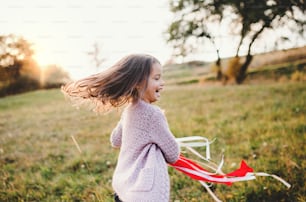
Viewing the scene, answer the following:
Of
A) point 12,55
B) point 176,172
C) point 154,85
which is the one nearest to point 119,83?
point 154,85

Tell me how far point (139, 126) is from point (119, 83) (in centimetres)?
31

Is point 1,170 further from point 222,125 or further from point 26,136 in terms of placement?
point 222,125

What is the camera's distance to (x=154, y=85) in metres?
2.03

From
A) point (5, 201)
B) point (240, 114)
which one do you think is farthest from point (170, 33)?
point (5, 201)

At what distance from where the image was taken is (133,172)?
1.91 meters

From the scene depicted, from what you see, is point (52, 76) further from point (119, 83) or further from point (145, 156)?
point (145, 156)

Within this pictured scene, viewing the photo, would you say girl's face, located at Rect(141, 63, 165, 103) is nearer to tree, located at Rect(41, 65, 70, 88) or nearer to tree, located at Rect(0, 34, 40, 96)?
tree, located at Rect(0, 34, 40, 96)

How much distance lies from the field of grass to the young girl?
1.27 metres

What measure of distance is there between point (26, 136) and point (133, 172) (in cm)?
566

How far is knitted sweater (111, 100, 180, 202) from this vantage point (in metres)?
1.81

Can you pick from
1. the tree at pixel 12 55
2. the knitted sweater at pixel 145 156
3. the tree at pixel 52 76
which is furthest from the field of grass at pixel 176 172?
the tree at pixel 52 76

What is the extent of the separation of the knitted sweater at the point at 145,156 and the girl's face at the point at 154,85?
71 millimetres

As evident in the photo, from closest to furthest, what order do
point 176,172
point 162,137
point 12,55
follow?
point 162,137, point 176,172, point 12,55

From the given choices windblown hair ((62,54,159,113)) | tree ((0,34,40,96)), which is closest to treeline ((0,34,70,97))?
tree ((0,34,40,96))
